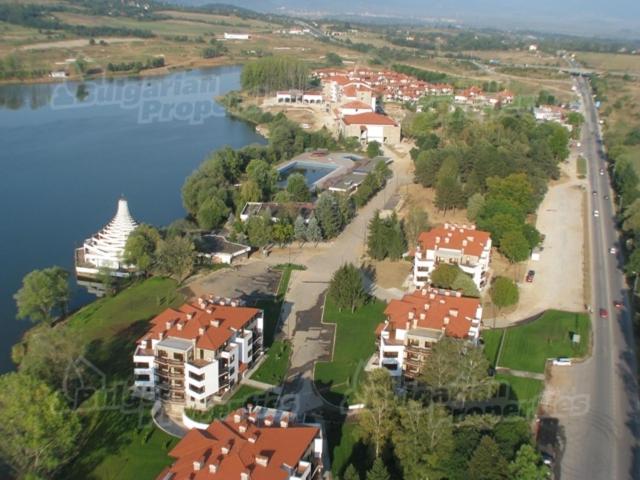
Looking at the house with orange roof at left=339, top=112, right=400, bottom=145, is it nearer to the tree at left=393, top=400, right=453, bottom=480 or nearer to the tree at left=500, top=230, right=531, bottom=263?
the tree at left=500, top=230, right=531, bottom=263

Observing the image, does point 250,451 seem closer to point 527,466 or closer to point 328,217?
point 527,466

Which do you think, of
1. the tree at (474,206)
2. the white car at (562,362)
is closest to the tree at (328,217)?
the tree at (474,206)

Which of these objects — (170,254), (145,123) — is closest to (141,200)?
(170,254)

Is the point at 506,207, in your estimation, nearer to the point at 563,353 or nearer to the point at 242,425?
the point at 563,353

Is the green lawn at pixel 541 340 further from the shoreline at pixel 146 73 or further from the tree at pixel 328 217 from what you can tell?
the shoreline at pixel 146 73

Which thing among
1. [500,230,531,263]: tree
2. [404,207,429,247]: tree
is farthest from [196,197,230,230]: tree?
[500,230,531,263]: tree

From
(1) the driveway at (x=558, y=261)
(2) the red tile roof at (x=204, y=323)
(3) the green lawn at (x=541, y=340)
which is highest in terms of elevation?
(2) the red tile roof at (x=204, y=323)

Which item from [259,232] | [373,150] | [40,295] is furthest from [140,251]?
[373,150]
